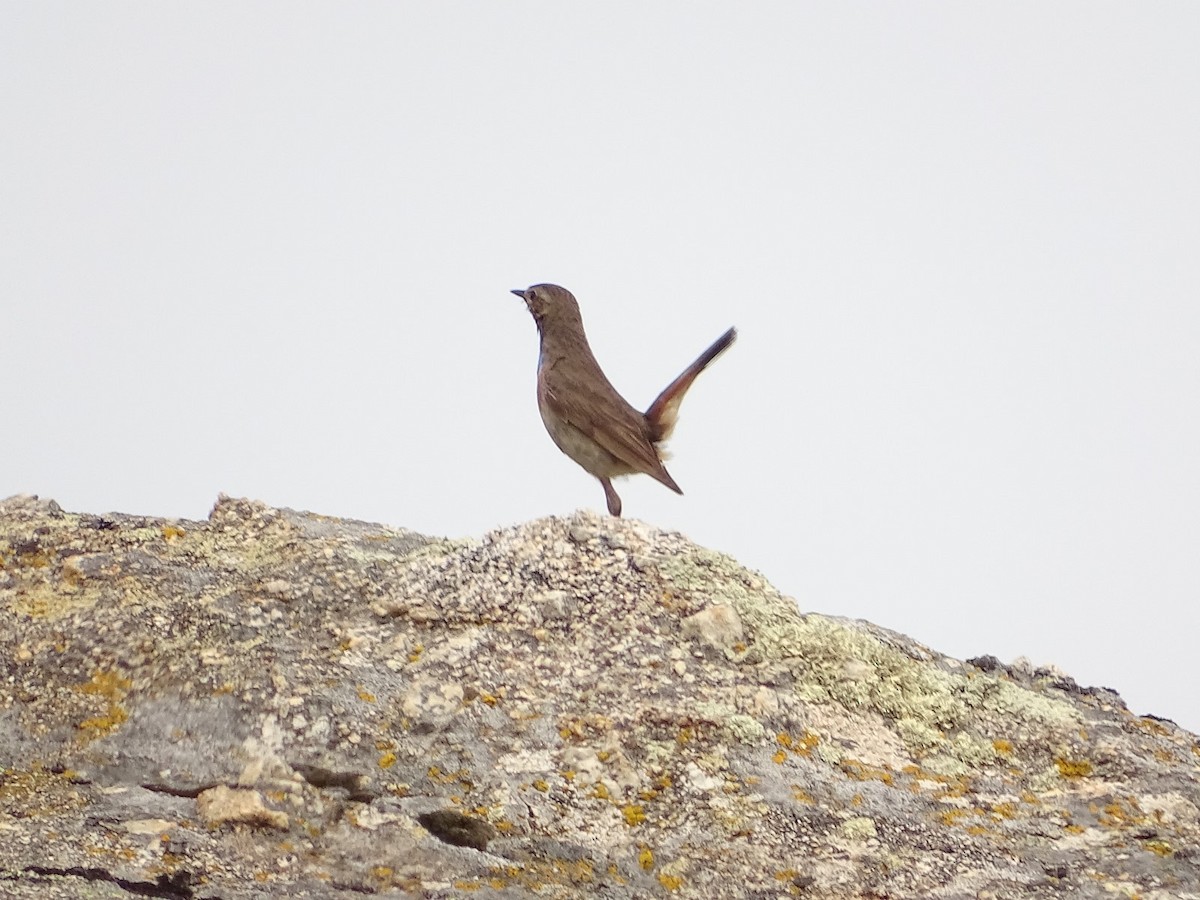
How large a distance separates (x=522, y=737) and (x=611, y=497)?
3.59 meters

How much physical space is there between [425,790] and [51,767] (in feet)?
3.72

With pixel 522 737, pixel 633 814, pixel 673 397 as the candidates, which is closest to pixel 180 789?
pixel 522 737

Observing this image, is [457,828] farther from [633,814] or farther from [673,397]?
[673,397]

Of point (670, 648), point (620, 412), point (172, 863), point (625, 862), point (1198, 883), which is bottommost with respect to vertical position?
point (172, 863)

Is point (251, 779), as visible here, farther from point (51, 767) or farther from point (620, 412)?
point (620, 412)

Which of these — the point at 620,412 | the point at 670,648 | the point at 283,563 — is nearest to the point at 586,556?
the point at 670,648

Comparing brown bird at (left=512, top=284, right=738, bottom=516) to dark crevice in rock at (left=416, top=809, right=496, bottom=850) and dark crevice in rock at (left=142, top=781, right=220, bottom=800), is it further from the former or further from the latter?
dark crevice in rock at (left=142, top=781, right=220, bottom=800)

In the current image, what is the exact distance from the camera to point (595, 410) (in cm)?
760

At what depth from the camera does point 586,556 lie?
191 inches

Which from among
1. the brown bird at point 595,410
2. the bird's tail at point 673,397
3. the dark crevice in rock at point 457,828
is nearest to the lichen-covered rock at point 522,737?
the dark crevice in rock at point 457,828

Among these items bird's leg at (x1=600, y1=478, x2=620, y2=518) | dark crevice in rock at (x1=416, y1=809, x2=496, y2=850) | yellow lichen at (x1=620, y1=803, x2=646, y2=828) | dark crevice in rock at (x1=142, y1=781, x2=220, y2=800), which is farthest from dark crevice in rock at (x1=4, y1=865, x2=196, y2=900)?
bird's leg at (x1=600, y1=478, x2=620, y2=518)

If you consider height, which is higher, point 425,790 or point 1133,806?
point 1133,806

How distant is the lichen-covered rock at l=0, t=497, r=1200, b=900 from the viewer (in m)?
3.60

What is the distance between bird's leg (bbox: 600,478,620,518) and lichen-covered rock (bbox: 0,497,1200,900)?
241cm
